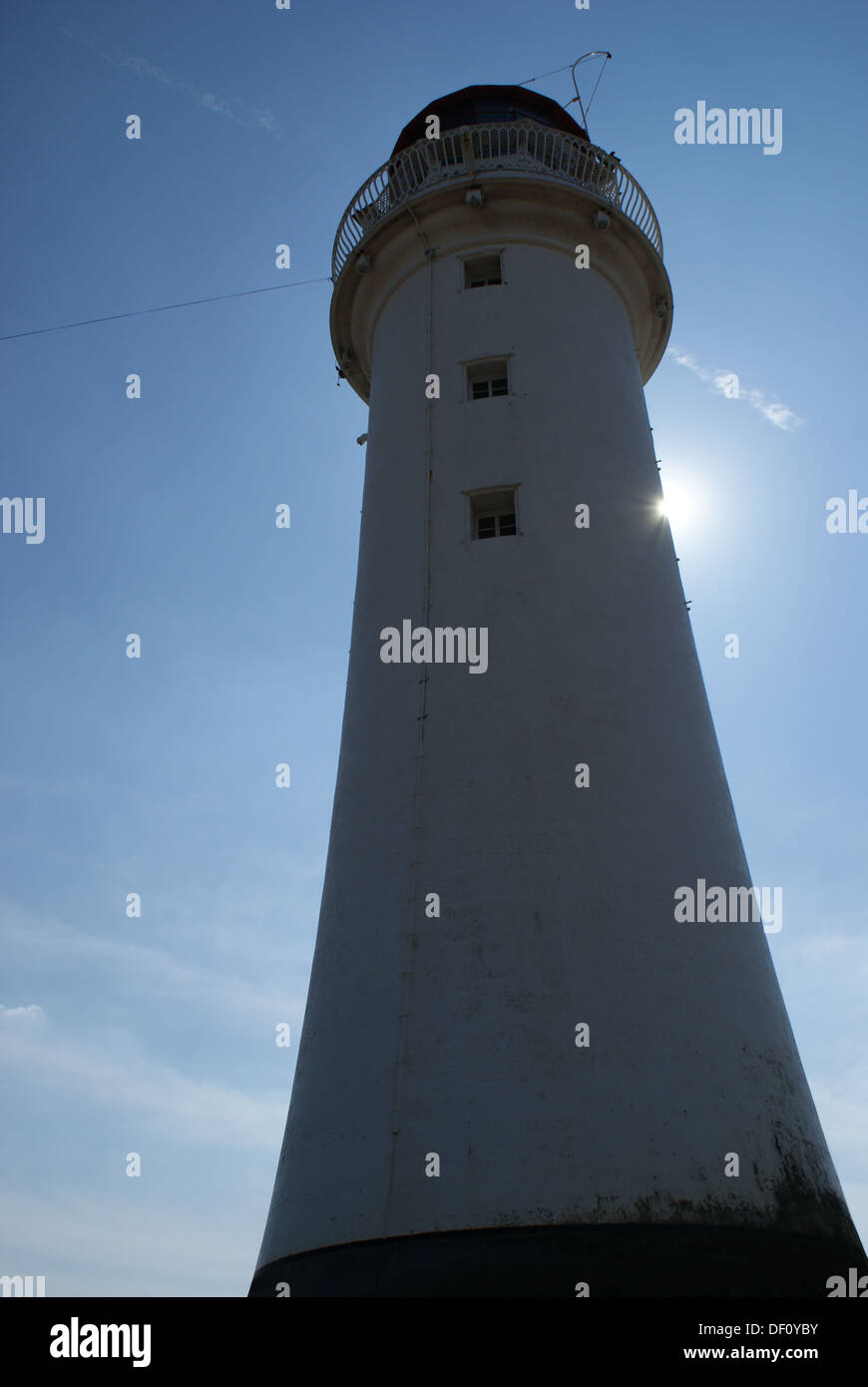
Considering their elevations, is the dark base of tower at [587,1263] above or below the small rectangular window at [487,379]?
below

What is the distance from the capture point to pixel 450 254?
64.4 feet

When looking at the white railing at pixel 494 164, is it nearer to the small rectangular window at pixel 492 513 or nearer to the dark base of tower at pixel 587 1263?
the small rectangular window at pixel 492 513

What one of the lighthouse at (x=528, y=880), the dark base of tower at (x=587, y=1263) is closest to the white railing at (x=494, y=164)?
the lighthouse at (x=528, y=880)

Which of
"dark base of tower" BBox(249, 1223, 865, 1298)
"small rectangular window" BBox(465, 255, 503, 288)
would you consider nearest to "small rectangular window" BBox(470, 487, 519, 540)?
"small rectangular window" BBox(465, 255, 503, 288)

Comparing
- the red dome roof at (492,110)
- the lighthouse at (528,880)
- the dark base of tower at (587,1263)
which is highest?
the red dome roof at (492,110)

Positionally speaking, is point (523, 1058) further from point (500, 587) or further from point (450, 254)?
point (450, 254)

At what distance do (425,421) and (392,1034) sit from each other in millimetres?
9691

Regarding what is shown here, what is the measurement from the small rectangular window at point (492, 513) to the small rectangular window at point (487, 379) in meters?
2.15

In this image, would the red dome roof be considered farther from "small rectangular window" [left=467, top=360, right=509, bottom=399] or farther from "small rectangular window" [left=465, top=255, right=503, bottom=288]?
"small rectangular window" [left=467, top=360, right=509, bottom=399]

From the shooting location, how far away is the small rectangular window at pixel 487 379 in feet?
58.9

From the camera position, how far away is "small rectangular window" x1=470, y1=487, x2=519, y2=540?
1653 centimetres

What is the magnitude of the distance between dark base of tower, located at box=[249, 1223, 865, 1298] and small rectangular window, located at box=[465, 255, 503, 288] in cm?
1512
